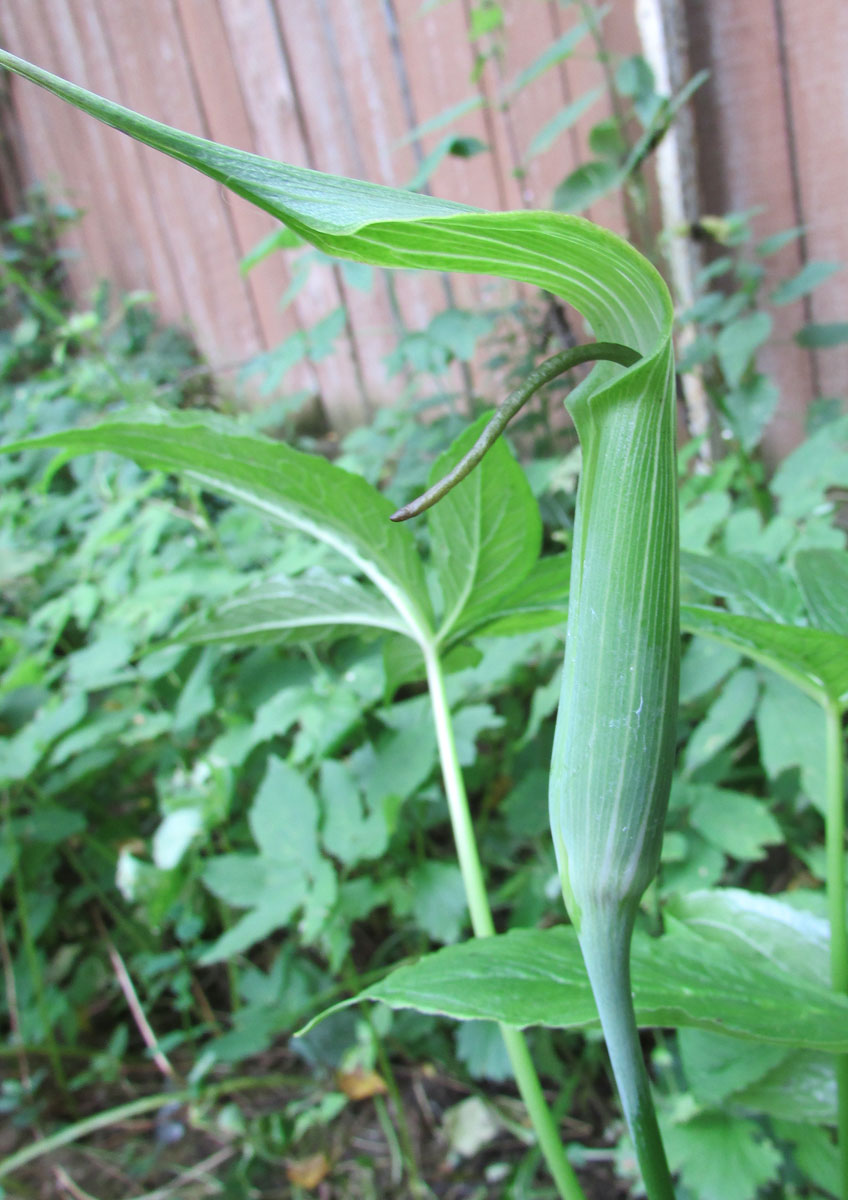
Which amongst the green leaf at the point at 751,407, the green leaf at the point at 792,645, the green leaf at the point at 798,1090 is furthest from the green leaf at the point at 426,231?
the green leaf at the point at 751,407

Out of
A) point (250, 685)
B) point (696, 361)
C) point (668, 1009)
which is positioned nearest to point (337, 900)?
point (250, 685)

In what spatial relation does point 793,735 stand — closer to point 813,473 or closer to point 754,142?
point 813,473

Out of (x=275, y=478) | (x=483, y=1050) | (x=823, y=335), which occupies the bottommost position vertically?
(x=483, y=1050)

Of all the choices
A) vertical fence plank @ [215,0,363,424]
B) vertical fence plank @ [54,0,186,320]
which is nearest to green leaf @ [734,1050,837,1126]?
vertical fence plank @ [215,0,363,424]

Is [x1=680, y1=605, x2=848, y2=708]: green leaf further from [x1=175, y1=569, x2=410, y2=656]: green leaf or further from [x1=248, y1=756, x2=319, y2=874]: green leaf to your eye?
[x1=248, y1=756, x2=319, y2=874]: green leaf

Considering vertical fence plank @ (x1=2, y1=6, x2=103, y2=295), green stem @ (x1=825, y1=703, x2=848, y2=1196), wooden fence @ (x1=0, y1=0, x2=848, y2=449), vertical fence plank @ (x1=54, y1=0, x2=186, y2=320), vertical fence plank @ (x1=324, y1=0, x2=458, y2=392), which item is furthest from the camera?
vertical fence plank @ (x1=2, y1=6, x2=103, y2=295)

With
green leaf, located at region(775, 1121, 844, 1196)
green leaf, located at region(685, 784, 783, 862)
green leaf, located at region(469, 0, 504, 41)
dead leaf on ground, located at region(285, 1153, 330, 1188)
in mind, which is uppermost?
green leaf, located at region(469, 0, 504, 41)

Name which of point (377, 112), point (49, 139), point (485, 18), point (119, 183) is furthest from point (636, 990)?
point (49, 139)
